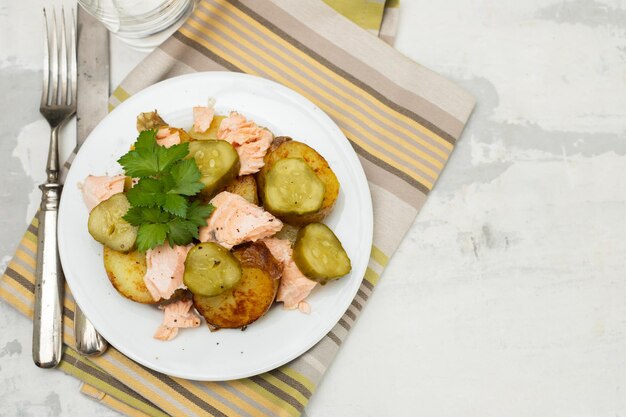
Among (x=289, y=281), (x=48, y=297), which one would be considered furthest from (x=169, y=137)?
(x=48, y=297)

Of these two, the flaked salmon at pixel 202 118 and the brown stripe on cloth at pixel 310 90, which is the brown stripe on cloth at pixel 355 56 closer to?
the brown stripe on cloth at pixel 310 90

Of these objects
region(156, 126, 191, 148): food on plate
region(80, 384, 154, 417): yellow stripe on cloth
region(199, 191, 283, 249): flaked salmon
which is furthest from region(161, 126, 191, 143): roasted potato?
region(80, 384, 154, 417): yellow stripe on cloth

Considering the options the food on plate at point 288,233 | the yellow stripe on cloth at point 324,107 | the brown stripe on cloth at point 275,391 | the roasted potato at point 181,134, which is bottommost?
the brown stripe on cloth at point 275,391

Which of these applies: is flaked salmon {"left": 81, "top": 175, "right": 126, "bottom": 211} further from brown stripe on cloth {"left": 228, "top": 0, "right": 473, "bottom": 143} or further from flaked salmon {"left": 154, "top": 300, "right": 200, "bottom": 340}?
brown stripe on cloth {"left": 228, "top": 0, "right": 473, "bottom": 143}

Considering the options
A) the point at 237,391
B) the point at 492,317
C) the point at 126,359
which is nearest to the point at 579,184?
the point at 492,317

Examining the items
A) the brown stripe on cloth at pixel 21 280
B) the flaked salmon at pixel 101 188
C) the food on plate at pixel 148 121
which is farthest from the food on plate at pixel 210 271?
the brown stripe on cloth at pixel 21 280

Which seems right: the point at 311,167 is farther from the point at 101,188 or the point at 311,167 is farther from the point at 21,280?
the point at 21,280
